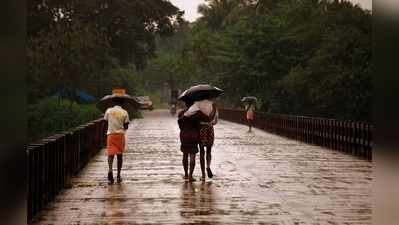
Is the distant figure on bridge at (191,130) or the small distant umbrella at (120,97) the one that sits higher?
the small distant umbrella at (120,97)

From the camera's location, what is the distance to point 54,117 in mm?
39250

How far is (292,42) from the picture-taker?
4753 cm

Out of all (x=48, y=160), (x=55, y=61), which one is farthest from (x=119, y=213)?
(x=55, y=61)

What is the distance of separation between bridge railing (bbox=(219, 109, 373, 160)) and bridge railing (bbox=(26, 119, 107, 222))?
8184 mm

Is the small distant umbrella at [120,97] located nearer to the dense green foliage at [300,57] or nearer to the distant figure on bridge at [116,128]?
the distant figure on bridge at [116,128]

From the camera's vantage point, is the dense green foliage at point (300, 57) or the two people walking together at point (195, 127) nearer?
the two people walking together at point (195, 127)

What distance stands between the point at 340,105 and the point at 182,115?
76.4 feet

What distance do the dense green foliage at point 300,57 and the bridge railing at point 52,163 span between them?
1922cm

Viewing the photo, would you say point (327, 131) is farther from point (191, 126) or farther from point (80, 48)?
point (80, 48)

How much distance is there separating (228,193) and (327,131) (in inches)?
518

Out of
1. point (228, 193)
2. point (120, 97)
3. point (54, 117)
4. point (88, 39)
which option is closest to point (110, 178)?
point (120, 97)

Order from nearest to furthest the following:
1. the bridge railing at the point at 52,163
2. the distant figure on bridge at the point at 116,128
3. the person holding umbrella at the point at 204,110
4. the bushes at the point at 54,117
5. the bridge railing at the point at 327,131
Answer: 1. the bridge railing at the point at 52,163
2. the distant figure on bridge at the point at 116,128
3. the person holding umbrella at the point at 204,110
4. the bridge railing at the point at 327,131
5. the bushes at the point at 54,117

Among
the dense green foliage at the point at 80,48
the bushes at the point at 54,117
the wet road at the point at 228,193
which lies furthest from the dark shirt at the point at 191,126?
the dense green foliage at the point at 80,48

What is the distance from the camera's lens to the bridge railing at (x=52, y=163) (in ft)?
31.2
